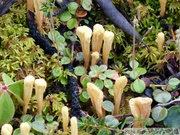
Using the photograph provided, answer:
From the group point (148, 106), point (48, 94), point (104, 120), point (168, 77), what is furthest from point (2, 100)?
point (168, 77)

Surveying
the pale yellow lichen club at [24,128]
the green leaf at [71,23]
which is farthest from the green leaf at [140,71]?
the pale yellow lichen club at [24,128]

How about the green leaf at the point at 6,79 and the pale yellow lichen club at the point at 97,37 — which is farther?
the pale yellow lichen club at the point at 97,37

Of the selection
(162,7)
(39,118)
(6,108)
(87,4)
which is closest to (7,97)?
(6,108)

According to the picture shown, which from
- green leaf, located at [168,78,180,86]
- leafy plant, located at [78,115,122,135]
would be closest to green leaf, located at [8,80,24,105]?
leafy plant, located at [78,115,122,135]

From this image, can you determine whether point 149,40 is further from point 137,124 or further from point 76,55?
point 137,124

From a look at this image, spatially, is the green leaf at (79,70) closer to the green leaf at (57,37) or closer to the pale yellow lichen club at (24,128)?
the green leaf at (57,37)

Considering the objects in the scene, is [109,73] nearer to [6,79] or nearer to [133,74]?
[133,74]
